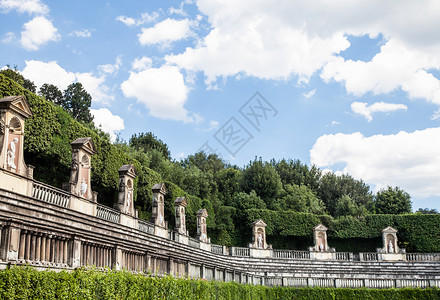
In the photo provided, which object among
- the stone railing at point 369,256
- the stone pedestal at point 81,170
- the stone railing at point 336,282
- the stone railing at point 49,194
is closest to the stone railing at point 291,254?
the stone railing at point 369,256

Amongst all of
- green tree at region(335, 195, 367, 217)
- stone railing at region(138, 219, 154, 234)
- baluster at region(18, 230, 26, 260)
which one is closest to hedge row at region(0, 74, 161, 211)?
stone railing at region(138, 219, 154, 234)

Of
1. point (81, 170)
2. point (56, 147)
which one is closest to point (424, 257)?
point (56, 147)

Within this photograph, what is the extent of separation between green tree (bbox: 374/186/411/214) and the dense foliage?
4.4 inches

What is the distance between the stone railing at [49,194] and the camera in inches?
552

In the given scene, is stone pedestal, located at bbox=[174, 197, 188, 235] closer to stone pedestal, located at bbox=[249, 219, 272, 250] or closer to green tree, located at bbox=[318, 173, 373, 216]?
stone pedestal, located at bbox=[249, 219, 272, 250]

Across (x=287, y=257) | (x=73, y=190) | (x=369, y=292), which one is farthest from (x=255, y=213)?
(x=73, y=190)

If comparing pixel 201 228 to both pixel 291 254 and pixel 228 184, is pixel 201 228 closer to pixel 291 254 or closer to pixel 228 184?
pixel 291 254

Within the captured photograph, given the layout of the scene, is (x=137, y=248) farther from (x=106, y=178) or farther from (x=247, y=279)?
(x=247, y=279)

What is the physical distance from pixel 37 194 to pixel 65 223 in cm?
132

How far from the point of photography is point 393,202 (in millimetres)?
52938

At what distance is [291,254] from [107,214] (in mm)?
24311

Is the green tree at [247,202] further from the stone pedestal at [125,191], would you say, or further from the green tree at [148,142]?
the stone pedestal at [125,191]

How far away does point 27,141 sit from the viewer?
2062 cm

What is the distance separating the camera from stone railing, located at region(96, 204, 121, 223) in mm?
18359
